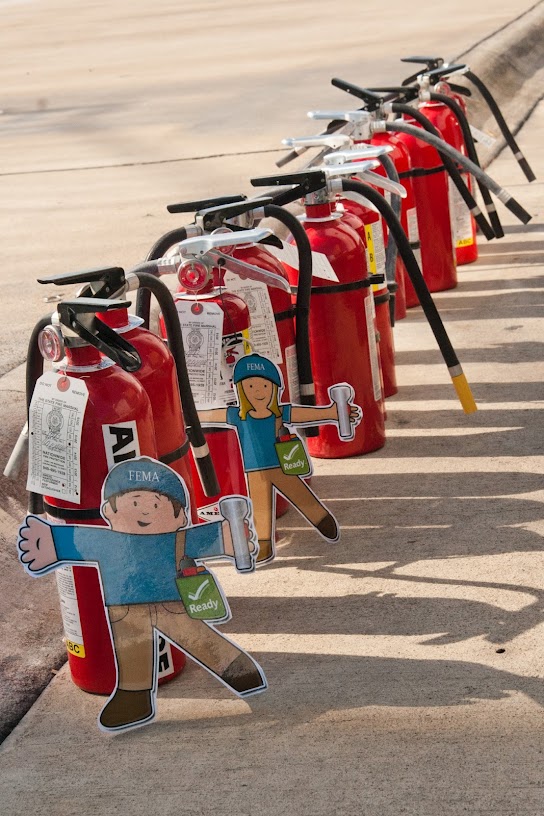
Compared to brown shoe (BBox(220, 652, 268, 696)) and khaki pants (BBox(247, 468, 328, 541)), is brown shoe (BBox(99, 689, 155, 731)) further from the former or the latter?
khaki pants (BBox(247, 468, 328, 541))

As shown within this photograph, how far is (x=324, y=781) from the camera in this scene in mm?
1855

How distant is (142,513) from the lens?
2.03 meters

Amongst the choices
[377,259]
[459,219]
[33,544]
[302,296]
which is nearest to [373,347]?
[377,259]

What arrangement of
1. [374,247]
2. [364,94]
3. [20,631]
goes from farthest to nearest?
[364,94], [374,247], [20,631]

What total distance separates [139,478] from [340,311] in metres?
1.13

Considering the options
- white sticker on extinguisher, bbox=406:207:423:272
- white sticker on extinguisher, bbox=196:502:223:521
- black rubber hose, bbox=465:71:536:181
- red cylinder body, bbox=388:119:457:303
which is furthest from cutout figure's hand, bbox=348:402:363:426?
black rubber hose, bbox=465:71:536:181

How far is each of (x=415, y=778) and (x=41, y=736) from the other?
2.08ft

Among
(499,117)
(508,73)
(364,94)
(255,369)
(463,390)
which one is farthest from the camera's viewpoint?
(508,73)

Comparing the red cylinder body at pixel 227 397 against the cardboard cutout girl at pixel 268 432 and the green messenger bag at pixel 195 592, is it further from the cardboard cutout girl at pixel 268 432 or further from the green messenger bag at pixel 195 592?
the green messenger bag at pixel 195 592

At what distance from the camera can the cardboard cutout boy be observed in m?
2.02

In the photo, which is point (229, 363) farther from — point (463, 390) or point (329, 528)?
point (463, 390)

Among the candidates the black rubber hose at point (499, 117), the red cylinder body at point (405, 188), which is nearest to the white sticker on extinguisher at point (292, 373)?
the red cylinder body at point (405, 188)

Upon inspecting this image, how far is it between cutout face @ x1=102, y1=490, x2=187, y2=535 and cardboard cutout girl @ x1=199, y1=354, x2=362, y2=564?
0.52 meters

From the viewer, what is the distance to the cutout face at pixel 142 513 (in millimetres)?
2018
